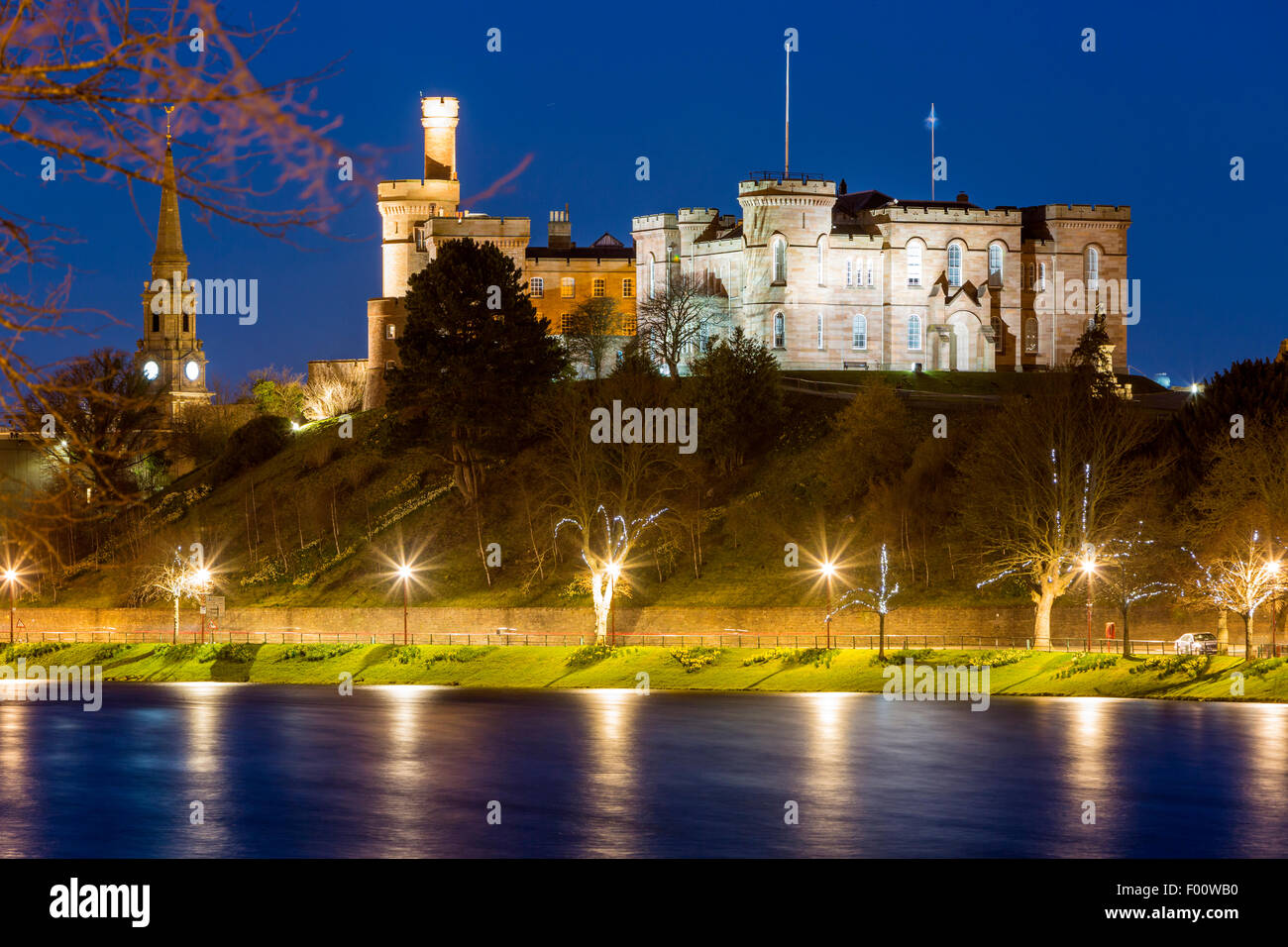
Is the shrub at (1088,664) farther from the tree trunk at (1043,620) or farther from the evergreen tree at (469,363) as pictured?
the evergreen tree at (469,363)

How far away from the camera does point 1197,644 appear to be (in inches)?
2354

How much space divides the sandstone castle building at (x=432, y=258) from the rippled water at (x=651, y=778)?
2112 inches

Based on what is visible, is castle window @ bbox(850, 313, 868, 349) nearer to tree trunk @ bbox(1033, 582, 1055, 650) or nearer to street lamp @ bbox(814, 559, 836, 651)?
street lamp @ bbox(814, 559, 836, 651)

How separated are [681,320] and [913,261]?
1626 cm

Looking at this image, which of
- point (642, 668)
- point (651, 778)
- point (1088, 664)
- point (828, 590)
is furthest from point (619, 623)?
point (651, 778)

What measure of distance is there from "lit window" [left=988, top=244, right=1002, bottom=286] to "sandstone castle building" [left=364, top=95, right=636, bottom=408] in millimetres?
24839

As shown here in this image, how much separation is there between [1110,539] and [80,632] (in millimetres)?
51849

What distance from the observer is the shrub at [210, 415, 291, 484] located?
10381 cm

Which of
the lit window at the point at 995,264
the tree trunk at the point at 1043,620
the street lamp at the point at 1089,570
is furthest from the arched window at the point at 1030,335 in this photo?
the street lamp at the point at 1089,570

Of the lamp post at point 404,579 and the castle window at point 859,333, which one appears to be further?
the castle window at point 859,333

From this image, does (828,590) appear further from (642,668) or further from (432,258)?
(432,258)

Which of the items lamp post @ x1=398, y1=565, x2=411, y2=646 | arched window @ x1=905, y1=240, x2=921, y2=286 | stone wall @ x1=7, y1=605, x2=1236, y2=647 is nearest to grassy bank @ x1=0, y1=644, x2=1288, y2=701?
lamp post @ x1=398, y1=565, x2=411, y2=646

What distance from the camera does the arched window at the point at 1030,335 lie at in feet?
347
